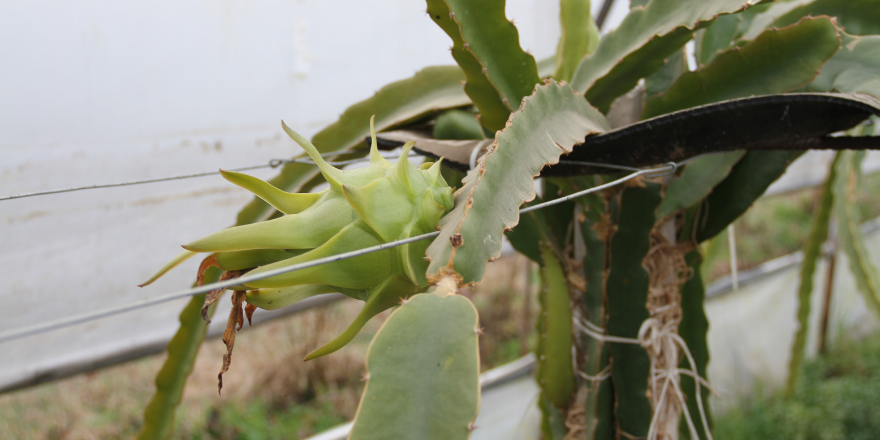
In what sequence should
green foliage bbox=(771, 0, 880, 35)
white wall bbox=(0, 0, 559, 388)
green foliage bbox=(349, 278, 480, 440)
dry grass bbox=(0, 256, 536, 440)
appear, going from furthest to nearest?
dry grass bbox=(0, 256, 536, 440) < white wall bbox=(0, 0, 559, 388) < green foliage bbox=(771, 0, 880, 35) < green foliage bbox=(349, 278, 480, 440)

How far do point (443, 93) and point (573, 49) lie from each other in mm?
139

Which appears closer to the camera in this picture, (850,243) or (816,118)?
(816,118)

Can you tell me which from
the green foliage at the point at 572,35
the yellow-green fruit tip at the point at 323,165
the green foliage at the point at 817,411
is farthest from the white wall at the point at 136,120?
the green foliage at the point at 817,411

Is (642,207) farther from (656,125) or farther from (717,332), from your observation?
(717,332)

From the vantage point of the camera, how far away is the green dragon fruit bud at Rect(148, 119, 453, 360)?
252 mm

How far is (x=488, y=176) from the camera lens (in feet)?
0.86

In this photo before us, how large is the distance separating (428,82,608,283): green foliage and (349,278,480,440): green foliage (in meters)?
0.02

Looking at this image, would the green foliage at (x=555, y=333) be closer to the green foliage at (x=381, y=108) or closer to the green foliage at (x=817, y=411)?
the green foliage at (x=381, y=108)

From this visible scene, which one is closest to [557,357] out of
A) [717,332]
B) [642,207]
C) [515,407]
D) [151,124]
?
[642,207]

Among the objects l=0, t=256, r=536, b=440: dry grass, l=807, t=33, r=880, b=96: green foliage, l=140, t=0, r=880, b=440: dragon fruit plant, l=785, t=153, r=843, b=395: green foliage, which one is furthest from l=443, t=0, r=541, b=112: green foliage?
l=0, t=256, r=536, b=440: dry grass

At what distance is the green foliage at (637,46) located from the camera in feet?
1.25

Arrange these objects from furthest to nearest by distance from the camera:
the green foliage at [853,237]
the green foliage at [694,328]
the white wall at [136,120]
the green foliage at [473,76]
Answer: the green foliage at [853,237], the white wall at [136,120], the green foliage at [694,328], the green foliage at [473,76]

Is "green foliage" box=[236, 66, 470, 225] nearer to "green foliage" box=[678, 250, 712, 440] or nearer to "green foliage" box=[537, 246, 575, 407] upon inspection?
"green foliage" box=[537, 246, 575, 407]

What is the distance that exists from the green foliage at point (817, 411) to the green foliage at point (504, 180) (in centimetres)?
147
